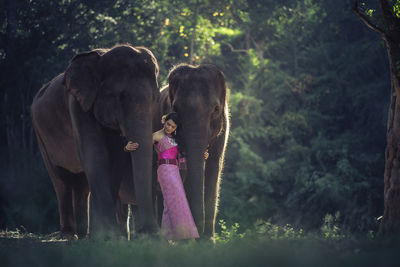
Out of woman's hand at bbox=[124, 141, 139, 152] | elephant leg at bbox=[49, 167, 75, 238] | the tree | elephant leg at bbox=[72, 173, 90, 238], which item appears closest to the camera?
woman's hand at bbox=[124, 141, 139, 152]

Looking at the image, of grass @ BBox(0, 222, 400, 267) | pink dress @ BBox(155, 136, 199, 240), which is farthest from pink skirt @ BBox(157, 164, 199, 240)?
grass @ BBox(0, 222, 400, 267)

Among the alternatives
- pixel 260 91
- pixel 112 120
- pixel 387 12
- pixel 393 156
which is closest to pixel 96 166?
pixel 112 120

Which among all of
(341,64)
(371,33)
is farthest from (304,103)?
(371,33)

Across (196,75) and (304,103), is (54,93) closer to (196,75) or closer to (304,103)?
(196,75)

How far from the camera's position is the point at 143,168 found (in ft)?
27.4

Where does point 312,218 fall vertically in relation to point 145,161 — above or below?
below

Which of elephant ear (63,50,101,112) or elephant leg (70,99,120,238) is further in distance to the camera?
elephant ear (63,50,101,112)

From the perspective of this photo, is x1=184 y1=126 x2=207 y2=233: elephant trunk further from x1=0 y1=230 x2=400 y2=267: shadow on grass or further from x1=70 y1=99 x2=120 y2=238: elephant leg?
x1=0 y1=230 x2=400 y2=267: shadow on grass

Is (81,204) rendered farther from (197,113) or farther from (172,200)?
(197,113)

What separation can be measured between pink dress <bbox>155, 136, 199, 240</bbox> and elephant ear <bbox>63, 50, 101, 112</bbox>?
118 cm

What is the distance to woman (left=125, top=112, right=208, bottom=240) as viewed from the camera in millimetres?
8297

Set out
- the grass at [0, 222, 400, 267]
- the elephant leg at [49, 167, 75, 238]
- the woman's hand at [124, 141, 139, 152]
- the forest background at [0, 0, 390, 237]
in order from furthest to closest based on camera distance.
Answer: the forest background at [0, 0, 390, 237] < the elephant leg at [49, 167, 75, 238] < the woman's hand at [124, 141, 139, 152] < the grass at [0, 222, 400, 267]

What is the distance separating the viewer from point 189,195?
8.79 metres

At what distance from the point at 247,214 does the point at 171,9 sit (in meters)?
7.98
